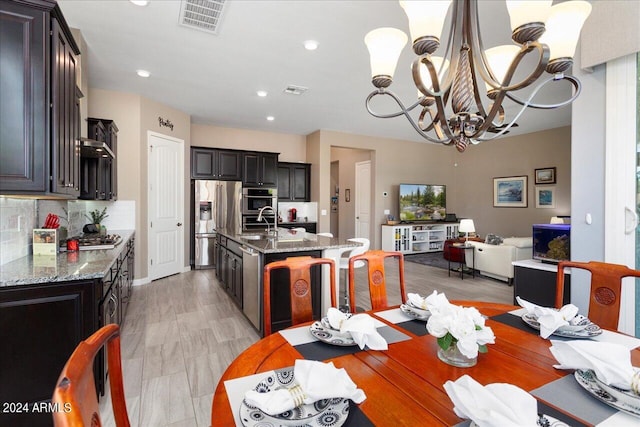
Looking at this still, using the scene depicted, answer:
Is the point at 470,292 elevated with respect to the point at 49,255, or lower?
lower

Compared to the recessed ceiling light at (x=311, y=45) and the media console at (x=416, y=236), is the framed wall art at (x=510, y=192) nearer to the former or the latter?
the media console at (x=416, y=236)

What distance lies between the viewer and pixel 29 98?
1709mm

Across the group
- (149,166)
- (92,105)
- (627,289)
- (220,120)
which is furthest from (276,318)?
(220,120)

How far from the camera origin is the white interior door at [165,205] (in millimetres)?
5117

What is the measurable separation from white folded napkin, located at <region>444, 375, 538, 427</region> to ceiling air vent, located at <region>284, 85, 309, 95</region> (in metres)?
4.49

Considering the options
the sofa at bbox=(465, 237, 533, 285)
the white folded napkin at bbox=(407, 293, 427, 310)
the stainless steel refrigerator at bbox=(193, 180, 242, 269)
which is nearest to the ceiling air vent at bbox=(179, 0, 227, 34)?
the white folded napkin at bbox=(407, 293, 427, 310)

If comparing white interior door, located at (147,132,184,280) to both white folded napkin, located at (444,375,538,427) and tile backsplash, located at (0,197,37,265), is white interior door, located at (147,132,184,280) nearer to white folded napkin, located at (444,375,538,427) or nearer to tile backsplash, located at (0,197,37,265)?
tile backsplash, located at (0,197,37,265)

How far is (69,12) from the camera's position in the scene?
2.78 meters

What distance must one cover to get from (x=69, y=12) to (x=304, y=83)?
262cm

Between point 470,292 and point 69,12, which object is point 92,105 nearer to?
point 69,12

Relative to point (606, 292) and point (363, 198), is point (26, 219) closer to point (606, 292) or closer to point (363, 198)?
point (606, 292)

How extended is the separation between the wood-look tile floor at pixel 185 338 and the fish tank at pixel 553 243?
1.14 meters

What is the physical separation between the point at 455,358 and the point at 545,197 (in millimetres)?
7547

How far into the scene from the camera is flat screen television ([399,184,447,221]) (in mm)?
7973
